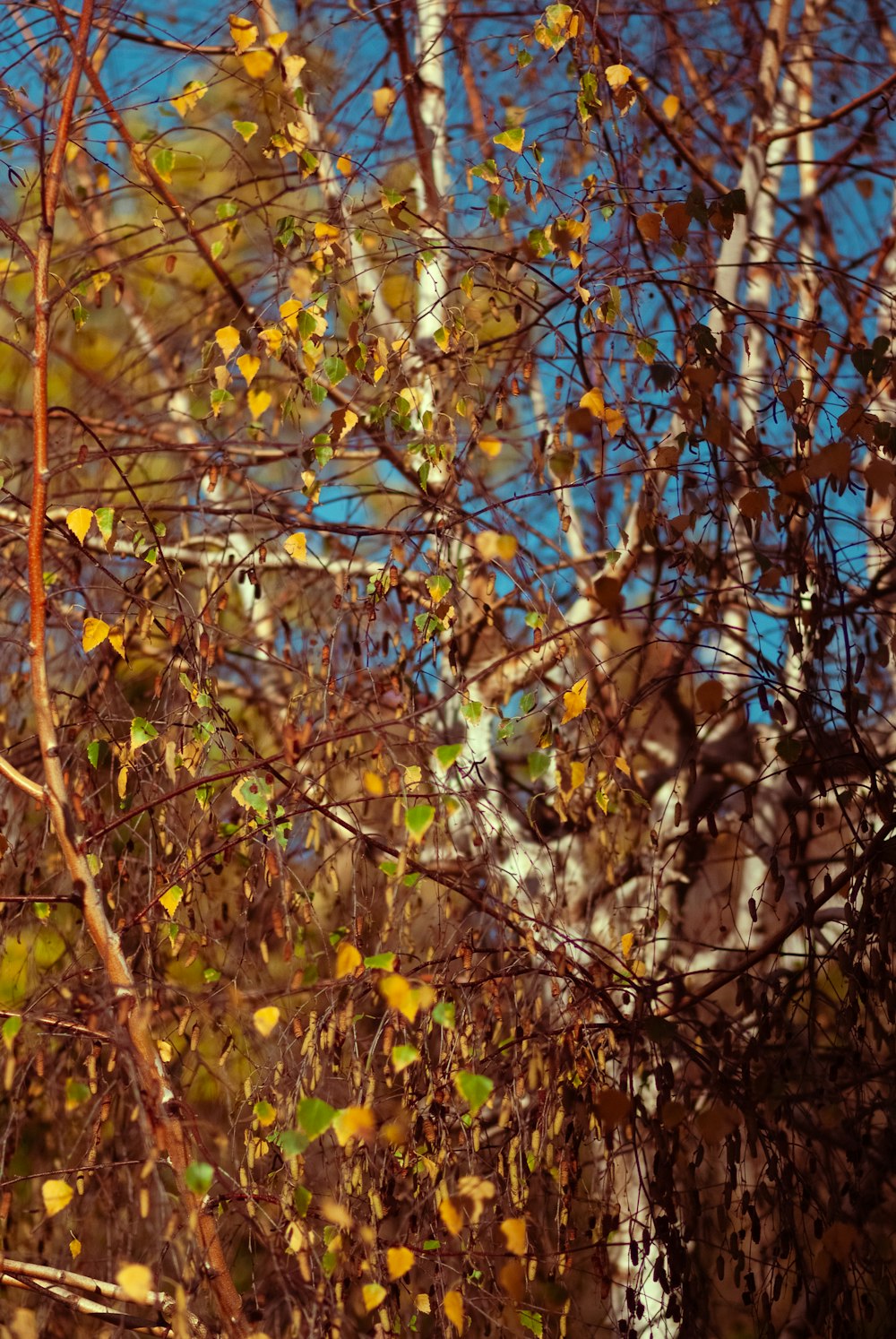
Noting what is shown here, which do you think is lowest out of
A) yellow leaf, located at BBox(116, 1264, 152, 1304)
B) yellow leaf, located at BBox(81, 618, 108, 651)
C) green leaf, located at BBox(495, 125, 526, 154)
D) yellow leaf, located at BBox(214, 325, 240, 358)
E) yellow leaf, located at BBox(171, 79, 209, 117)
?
yellow leaf, located at BBox(116, 1264, 152, 1304)

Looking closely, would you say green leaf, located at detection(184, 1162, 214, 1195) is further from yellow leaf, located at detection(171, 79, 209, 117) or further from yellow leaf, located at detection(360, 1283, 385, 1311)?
yellow leaf, located at detection(171, 79, 209, 117)

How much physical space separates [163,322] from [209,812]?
2.48 meters

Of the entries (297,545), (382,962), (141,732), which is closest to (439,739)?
(297,545)

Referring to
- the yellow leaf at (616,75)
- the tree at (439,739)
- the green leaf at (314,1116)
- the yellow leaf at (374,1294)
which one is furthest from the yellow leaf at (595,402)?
the yellow leaf at (374,1294)

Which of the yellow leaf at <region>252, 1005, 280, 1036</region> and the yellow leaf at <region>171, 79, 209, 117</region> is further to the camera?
the yellow leaf at <region>171, 79, 209, 117</region>

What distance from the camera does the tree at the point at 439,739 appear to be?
1757 millimetres

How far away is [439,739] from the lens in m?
2.81

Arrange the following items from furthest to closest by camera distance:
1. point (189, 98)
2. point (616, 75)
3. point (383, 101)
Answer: point (383, 101), point (616, 75), point (189, 98)

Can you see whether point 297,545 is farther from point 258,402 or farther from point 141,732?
point 141,732

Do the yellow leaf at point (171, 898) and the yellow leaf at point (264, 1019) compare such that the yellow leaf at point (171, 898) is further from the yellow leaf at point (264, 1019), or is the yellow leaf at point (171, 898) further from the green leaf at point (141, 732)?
the yellow leaf at point (264, 1019)

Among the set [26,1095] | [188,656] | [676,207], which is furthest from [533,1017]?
[676,207]

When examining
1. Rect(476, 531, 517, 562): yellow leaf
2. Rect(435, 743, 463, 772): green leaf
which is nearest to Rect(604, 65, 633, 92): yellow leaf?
Rect(476, 531, 517, 562): yellow leaf

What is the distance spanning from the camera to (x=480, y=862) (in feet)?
6.80

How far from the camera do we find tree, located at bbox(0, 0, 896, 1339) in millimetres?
1757
